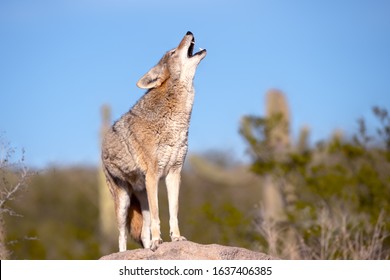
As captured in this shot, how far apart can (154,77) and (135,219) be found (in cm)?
153

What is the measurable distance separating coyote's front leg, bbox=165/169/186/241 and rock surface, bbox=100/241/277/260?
0.39 meters

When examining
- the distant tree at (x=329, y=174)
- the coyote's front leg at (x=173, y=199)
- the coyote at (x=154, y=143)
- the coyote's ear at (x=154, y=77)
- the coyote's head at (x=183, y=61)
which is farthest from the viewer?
the distant tree at (x=329, y=174)

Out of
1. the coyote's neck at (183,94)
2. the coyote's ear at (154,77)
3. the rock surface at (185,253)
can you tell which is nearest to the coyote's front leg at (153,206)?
the rock surface at (185,253)

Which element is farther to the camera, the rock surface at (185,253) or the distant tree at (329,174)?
the distant tree at (329,174)

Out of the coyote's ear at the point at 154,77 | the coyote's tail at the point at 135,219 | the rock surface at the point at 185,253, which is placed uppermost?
the coyote's ear at the point at 154,77

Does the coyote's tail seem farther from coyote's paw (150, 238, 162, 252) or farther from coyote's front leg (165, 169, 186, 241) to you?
coyote's paw (150, 238, 162, 252)

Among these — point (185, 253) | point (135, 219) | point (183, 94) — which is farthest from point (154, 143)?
point (185, 253)

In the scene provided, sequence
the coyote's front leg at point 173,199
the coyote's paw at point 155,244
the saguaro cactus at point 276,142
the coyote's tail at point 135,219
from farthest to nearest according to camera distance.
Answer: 1. the saguaro cactus at point 276,142
2. the coyote's tail at point 135,219
3. the coyote's front leg at point 173,199
4. the coyote's paw at point 155,244

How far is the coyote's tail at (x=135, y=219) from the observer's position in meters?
8.93

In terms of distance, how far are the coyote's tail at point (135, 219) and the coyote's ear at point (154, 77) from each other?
1222 millimetres

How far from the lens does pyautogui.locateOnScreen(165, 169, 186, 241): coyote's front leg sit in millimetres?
8116

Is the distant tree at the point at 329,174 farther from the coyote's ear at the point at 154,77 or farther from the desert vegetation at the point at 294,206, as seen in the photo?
the coyote's ear at the point at 154,77

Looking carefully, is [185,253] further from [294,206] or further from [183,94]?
[294,206]
